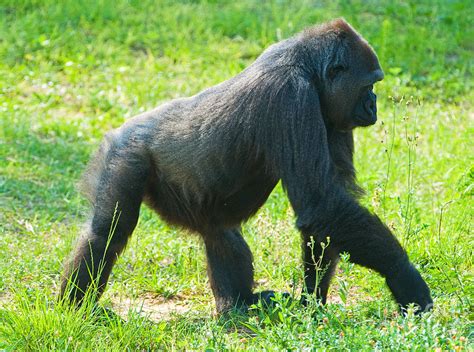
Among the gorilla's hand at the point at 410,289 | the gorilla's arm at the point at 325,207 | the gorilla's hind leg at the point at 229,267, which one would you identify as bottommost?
the gorilla's hind leg at the point at 229,267

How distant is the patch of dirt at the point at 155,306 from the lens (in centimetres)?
490

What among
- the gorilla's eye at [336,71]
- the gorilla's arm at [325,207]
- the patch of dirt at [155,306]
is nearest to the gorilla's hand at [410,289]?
the gorilla's arm at [325,207]

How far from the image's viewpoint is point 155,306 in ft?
16.8

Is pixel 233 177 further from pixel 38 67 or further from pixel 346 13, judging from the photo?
pixel 346 13

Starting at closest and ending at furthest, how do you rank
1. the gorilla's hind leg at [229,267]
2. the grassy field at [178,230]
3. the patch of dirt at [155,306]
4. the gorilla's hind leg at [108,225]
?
the grassy field at [178,230] < the gorilla's hind leg at [108,225] < the patch of dirt at [155,306] < the gorilla's hind leg at [229,267]

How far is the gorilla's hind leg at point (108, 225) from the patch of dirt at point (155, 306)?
1.05 feet

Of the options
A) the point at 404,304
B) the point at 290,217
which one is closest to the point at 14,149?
the point at 290,217

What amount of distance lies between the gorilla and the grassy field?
0.23 meters

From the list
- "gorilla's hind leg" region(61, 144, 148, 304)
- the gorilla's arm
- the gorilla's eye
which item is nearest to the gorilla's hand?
the gorilla's arm

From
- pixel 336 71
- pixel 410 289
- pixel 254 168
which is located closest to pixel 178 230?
pixel 254 168

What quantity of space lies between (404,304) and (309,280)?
713 mm

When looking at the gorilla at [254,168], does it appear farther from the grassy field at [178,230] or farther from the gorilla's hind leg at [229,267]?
the grassy field at [178,230]

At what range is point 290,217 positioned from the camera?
225 inches

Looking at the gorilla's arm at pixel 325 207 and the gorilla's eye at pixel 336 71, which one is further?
the gorilla's eye at pixel 336 71
